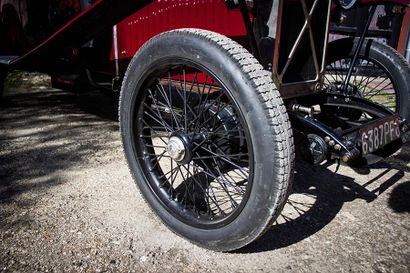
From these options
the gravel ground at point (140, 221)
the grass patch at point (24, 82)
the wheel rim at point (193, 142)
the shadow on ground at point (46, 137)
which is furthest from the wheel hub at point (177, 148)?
the grass patch at point (24, 82)

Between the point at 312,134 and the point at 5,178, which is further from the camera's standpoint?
the point at 5,178

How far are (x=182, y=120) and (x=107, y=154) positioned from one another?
123cm

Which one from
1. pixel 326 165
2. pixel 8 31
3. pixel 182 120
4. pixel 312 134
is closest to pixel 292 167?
pixel 312 134

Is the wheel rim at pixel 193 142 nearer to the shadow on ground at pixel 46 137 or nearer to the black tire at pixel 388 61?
the shadow on ground at pixel 46 137

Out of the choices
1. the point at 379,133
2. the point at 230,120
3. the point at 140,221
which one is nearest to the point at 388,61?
the point at 379,133

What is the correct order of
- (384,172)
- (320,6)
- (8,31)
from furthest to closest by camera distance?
(8,31), (384,172), (320,6)

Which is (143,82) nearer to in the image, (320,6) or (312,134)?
Result: (312,134)

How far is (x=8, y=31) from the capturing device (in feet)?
14.5

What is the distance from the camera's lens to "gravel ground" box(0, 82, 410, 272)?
1738mm

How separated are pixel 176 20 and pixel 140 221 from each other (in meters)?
1.76

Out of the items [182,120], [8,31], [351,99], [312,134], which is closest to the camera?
[312,134]

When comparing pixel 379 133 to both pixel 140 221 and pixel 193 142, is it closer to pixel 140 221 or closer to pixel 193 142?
pixel 193 142

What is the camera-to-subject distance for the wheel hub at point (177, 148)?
1.87 metres

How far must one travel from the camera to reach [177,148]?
6.16 ft
